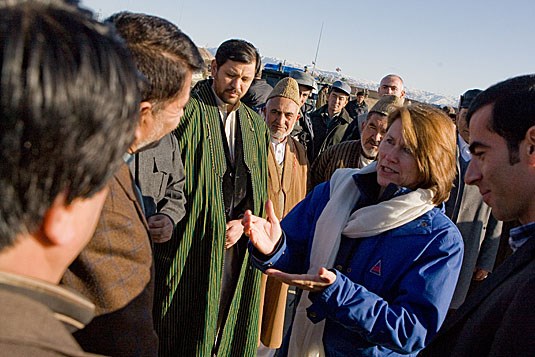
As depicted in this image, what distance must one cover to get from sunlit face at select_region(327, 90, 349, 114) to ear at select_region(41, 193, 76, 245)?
6512 mm

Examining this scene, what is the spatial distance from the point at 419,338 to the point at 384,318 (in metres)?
0.16

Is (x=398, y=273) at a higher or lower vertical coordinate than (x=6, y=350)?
lower

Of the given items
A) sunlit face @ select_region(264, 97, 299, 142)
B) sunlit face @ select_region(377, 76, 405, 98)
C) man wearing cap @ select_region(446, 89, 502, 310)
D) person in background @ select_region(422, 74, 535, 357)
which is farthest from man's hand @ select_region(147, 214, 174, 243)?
sunlit face @ select_region(377, 76, 405, 98)

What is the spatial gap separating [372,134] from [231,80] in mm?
1285

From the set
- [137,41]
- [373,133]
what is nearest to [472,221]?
[373,133]

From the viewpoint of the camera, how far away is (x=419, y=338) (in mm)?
1844

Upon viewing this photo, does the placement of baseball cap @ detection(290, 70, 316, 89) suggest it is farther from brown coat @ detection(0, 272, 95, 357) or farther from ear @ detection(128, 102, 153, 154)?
brown coat @ detection(0, 272, 95, 357)

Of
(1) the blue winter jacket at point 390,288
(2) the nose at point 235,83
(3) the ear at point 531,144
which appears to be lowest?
(1) the blue winter jacket at point 390,288

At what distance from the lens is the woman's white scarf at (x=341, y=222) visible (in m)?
2.00

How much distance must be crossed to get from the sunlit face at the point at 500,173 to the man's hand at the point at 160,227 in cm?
144

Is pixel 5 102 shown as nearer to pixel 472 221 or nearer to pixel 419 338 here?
pixel 419 338

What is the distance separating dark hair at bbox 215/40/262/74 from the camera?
3.23 m

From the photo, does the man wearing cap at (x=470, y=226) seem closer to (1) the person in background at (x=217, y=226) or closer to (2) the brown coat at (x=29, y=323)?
(1) the person in background at (x=217, y=226)

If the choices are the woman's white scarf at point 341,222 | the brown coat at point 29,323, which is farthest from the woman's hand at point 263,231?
the brown coat at point 29,323
